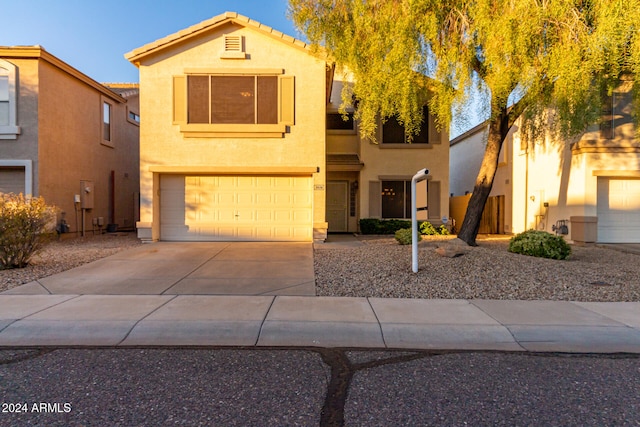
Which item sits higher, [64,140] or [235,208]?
[64,140]

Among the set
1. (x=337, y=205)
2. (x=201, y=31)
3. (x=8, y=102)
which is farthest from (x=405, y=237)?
(x=8, y=102)

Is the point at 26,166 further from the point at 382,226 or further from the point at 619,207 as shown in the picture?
the point at 619,207

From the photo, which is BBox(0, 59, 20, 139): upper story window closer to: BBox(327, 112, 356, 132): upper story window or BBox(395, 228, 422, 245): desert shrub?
BBox(327, 112, 356, 132): upper story window

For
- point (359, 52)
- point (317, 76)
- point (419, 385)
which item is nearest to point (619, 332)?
point (419, 385)

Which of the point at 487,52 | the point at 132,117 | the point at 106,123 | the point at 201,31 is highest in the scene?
the point at 201,31

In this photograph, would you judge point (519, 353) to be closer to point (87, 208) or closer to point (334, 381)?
point (334, 381)

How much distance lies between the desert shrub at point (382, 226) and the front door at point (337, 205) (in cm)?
158

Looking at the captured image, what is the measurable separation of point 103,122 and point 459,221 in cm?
1681

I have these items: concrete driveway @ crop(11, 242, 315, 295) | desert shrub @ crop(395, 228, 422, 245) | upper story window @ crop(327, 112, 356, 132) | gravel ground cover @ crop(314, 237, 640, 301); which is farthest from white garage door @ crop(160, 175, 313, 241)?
upper story window @ crop(327, 112, 356, 132)

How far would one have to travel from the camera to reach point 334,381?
12.0 feet

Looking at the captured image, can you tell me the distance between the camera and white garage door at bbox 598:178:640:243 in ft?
42.2

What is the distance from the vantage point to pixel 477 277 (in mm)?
7395

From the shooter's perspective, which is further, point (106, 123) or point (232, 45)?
point (106, 123)

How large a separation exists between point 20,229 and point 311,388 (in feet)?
25.1
